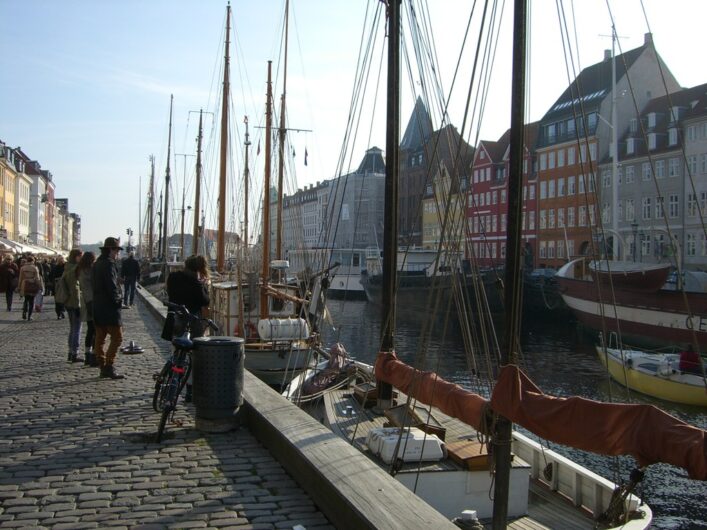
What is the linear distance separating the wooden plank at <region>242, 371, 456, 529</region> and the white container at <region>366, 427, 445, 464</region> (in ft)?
3.32

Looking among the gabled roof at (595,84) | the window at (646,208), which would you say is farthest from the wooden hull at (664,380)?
the gabled roof at (595,84)

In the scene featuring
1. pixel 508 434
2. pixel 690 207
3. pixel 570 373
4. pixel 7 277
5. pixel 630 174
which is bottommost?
pixel 570 373

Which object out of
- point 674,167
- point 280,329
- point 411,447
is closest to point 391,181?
point 411,447

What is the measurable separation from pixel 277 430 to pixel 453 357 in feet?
85.6

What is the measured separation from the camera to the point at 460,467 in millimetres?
7660

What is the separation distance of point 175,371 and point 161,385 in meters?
0.66

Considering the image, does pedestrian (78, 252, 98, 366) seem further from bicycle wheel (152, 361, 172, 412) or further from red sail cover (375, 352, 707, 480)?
red sail cover (375, 352, 707, 480)

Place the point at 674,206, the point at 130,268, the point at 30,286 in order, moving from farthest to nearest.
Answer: the point at 674,206 < the point at 130,268 < the point at 30,286

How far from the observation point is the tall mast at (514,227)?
20.1 feet

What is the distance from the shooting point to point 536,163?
76000 mm

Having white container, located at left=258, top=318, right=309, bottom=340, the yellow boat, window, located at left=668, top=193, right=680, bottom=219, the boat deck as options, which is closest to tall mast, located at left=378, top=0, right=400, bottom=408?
the boat deck

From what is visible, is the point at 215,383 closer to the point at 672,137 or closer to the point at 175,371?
the point at 175,371

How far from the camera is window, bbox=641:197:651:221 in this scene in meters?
58.8

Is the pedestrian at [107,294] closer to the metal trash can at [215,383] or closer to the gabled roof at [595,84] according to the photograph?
the metal trash can at [215,383]
